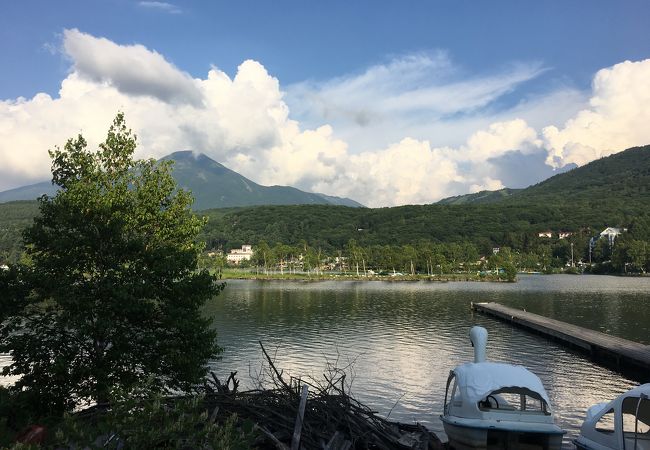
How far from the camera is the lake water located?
28609 millimetres

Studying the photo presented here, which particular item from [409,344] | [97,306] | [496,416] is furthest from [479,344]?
[409,344]

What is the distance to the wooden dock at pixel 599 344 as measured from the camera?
3381 centimetres

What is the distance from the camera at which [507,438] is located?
13750 mm

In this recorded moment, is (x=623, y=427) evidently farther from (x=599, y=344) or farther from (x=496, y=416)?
(x=599, y=344)

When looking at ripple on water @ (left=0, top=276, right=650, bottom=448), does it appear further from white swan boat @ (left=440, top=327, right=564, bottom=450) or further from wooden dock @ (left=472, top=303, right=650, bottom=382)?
white swan boat @ (left=440, top=327, right=564, bottom=450)

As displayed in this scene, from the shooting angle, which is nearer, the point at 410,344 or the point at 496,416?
the point at 496,416

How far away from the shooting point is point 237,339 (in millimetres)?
46656

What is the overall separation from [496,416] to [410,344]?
3110cm

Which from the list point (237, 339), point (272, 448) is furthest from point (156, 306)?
point (237, 339)

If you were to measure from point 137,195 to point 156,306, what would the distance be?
19.5 feet

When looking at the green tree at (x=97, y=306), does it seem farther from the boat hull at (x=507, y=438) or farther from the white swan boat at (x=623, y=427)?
the white swan boat at (x=623, y=427)

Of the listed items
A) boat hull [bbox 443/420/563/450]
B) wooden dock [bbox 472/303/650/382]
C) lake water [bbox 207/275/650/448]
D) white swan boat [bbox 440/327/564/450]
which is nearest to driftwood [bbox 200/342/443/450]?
boat hull [bbox 443/420/563/450]

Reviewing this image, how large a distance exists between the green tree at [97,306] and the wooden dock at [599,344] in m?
30.1

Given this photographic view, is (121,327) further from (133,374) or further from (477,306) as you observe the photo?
(477,306)
